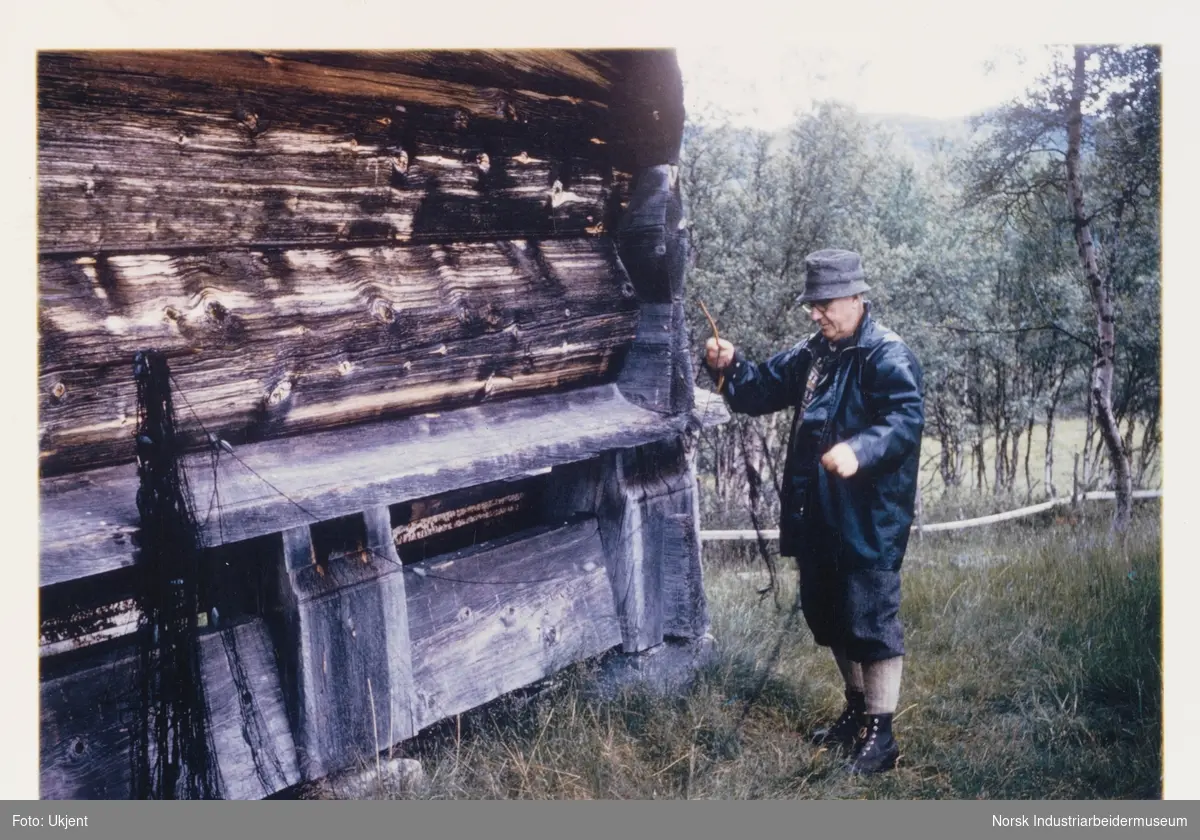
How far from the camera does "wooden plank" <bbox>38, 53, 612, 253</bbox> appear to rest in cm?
189

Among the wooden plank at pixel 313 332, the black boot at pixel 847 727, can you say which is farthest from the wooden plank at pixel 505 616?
the black boot at pixel 847 727

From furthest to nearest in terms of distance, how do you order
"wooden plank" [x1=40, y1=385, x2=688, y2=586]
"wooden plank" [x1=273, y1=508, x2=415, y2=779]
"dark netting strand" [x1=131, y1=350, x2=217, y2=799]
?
"wooden plank" [x1=273, y1=508, x2=415, y2=779]
"dark netting strand" [x1=131, y1=350, x2=217, y2=799]
"wooden plank" [x1=40, y1=385, x2=688, y2=586]

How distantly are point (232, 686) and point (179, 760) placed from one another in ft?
0.62

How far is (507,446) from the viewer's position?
2.62 m

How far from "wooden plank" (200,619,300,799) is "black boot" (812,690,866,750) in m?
1.60

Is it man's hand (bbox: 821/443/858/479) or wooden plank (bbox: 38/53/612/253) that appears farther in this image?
man's hand (bbox: 821/443/858/479)

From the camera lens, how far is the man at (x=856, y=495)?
8.79 ft

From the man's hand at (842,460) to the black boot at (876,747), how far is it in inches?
33.3

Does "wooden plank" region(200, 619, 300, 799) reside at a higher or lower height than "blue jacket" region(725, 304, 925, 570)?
lower

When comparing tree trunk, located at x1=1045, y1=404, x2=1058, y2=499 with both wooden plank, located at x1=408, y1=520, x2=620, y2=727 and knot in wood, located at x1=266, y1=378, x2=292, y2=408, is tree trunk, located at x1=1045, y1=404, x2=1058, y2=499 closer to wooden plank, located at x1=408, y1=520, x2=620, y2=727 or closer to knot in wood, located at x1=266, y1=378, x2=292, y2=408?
wooden plank, located at x1=408, y1=520, x2=620, y2=727

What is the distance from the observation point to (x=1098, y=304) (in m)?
4.67

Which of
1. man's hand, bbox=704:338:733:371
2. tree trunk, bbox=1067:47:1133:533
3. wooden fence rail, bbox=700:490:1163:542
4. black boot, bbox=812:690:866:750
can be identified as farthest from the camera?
wooden fence rail, bbox=700:490:1163:542

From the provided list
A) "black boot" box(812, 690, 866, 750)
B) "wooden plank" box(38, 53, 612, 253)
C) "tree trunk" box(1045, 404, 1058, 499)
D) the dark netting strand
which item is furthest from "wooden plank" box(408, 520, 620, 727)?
"tree trunk" box(1045, 404, 1058, 499)
